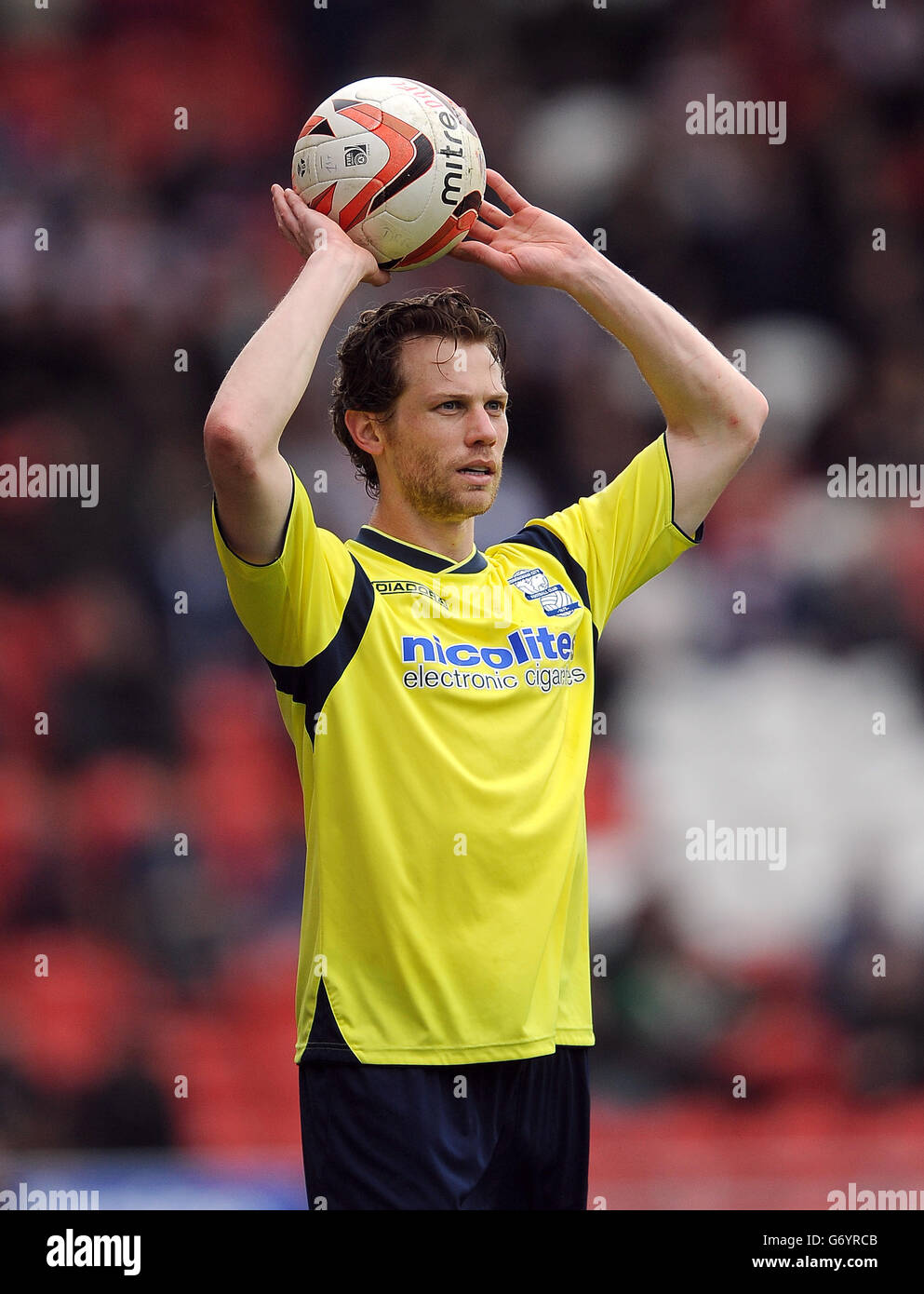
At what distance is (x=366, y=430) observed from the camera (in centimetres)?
274

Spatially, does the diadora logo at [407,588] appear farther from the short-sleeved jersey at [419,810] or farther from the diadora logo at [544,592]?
the diadora logo at [544,592]

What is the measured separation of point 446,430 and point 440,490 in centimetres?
11

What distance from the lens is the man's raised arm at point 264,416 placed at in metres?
2.24

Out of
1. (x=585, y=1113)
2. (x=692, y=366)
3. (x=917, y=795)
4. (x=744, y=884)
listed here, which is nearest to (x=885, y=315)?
(x=917, y=795)

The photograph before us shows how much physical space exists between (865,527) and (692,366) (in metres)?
2.82

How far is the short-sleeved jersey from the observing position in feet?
7.74

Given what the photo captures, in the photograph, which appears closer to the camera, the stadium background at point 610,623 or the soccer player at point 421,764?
the soccer player at point 421,764

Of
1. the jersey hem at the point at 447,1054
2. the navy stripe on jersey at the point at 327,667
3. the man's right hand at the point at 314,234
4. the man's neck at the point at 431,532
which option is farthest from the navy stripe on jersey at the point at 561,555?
the jersey hem at the point at 447,1054

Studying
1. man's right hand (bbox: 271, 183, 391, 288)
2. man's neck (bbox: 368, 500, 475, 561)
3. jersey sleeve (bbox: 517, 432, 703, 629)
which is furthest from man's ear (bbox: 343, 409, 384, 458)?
jersey sleeve (bbox: 517, 432, 703, 629)

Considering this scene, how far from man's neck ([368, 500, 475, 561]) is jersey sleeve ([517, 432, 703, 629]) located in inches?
9.0

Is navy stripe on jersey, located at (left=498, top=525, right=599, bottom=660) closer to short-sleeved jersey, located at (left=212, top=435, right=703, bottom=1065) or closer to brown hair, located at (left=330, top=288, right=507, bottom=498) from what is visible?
short-sleeved jersey, located at (left=212, top=435, right=703, bottom=1065)

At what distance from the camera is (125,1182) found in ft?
14.1

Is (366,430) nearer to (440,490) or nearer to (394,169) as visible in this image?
(440,490)

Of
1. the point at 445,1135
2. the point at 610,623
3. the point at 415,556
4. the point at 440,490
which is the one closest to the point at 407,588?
the point at 415,556
